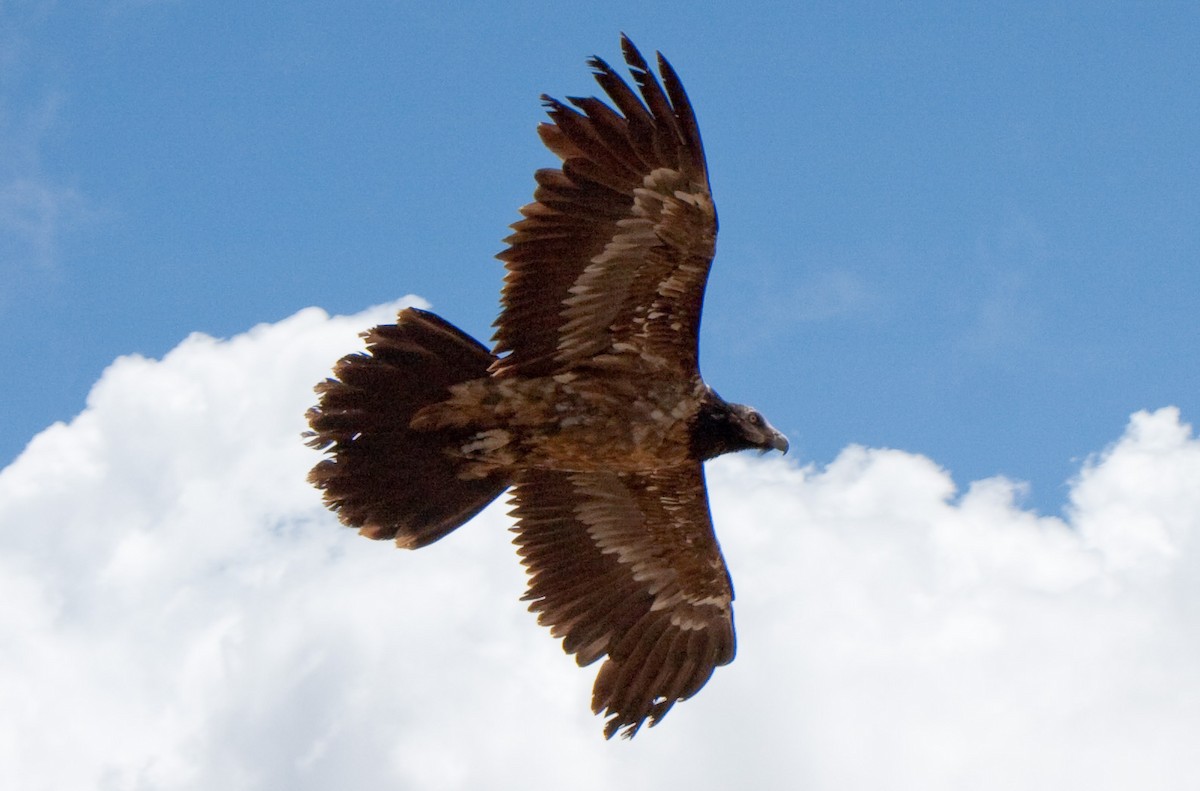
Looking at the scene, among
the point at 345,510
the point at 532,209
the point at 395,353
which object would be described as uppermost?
the point at 532,209

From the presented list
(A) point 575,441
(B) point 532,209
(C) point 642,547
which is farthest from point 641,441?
(B) point 532,209

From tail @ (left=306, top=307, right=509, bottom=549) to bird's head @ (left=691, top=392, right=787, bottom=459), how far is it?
1393 millimetres

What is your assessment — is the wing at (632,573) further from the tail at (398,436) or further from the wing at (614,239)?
the wing at (614,239)

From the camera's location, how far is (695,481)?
1105 centimetres

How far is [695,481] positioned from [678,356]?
46.0 inches

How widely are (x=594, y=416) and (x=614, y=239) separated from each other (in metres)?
1.29

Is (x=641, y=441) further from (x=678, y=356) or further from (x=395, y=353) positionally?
(x=395, y=353)

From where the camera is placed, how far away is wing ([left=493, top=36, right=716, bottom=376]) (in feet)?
29.8

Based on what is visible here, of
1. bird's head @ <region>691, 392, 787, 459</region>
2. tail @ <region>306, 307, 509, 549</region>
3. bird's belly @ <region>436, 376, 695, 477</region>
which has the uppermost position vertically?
bird's head @ <region>691, 392, 787, 459</region>

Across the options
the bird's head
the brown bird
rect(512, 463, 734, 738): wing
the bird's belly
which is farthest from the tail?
the bird's head

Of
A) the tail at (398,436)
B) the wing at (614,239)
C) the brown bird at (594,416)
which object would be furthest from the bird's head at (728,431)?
the tail at (398,436)

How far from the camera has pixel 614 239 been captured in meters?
9.57

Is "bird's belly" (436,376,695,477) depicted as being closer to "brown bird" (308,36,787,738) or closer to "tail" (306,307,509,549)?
"brown bird" (308,36,787,738)

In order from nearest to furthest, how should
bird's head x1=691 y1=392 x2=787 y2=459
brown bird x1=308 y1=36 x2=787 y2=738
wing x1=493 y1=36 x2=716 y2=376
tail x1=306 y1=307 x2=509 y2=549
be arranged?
wing x1=493 y1=36 x2=716 y2=376 < brown bird x1=308 y1=36 x2=787 y2=738 < tail x1=306 y1=307 x2=509 y2=549 < bird's head x1=691 y1=392 x2=787 y2=459
